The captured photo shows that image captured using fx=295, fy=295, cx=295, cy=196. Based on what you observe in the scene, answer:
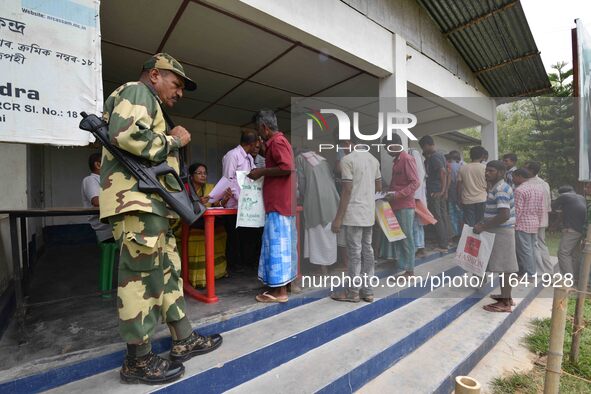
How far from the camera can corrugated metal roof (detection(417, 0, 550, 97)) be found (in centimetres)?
468

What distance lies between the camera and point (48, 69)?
5.97 ft

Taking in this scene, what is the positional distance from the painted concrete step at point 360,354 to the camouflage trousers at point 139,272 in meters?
0.70

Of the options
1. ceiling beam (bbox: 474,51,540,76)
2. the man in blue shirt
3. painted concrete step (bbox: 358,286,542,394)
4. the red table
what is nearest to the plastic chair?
the red table

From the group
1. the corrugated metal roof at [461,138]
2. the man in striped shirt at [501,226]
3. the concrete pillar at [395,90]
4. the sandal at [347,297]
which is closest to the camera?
the sandal at [347,297]

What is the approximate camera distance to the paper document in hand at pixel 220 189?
2.91m

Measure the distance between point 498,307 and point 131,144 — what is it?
397 cm

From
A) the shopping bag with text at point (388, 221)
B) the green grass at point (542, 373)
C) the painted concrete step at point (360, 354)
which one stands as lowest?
the green grass at point (542, 373)

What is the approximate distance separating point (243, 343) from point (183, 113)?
16.5 feet

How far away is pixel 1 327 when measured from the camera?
1945 millimetres

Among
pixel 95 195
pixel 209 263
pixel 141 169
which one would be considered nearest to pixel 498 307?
pixel 209 263

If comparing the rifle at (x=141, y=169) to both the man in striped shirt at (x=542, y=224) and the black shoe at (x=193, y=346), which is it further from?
the man in striped shirt at (x=542, y=224)

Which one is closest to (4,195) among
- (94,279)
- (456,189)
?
(94,279)

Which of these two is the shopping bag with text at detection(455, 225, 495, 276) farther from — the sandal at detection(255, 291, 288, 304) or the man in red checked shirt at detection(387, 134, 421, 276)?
the sandal at detection(255, 291, 288, 304)

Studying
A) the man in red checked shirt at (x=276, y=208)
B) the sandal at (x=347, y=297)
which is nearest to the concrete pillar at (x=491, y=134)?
the sandal at (x=347, y=297)
